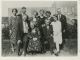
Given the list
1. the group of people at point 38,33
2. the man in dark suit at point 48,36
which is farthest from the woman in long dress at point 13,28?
the man in dark suit at point 48,36

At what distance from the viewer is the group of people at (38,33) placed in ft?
2.88

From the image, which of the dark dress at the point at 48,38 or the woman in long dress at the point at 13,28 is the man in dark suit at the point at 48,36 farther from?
the woman in long dress at the point at 13,28

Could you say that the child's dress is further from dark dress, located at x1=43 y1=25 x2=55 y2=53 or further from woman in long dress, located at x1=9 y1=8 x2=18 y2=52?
woman in long dress, located at x1=9 y1=8 x2=18 y2=52

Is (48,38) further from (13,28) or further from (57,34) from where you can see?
(13,28)

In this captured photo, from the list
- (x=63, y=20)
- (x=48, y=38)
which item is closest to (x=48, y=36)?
(x=48, y=38)

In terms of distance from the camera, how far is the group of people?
88 cm

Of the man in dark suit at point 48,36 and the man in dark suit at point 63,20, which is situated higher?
the man in dark suit at point 63,20

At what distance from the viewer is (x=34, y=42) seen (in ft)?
2.89

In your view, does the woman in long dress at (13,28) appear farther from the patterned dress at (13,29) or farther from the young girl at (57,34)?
the young girl at (57,34)

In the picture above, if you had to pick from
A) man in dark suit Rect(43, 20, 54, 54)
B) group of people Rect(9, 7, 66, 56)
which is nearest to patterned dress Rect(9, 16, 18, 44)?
group of people Rect(9, 7, 66, 56)

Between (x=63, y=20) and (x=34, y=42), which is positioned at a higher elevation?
(x=63, y=20)

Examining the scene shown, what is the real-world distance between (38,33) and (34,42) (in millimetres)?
53

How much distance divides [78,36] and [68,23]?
89 millimetres

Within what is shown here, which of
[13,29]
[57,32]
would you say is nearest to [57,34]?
[57,32]
